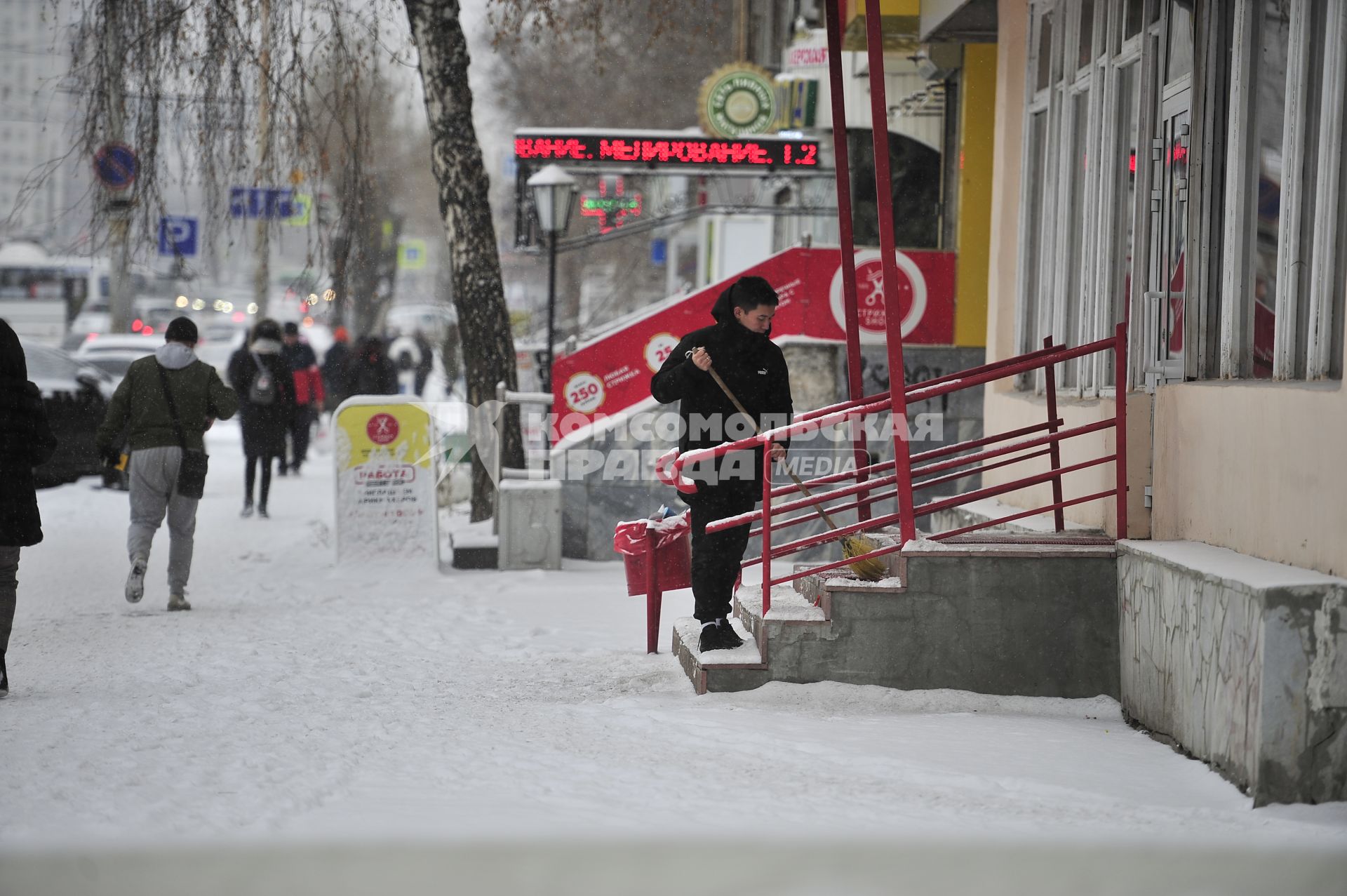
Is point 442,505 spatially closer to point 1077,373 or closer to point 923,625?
point 1077,373

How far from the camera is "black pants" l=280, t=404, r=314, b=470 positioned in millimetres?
19250

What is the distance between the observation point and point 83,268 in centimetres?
4656

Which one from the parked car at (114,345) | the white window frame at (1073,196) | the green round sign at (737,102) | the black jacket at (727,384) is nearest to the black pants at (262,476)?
the green round sign at (737,102)

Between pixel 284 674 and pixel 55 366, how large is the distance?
10942 millimetres

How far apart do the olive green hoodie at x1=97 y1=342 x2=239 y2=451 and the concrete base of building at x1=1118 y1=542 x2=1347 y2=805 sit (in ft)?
20.2

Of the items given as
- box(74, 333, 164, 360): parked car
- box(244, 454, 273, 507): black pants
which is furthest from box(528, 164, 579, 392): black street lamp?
box(74, 333, 164, 360): parked car

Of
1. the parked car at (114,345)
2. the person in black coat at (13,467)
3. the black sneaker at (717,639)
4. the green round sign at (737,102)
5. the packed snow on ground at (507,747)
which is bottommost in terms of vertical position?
the packed snow on ground at (507,747)

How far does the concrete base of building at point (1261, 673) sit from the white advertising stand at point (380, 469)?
21.7 feet

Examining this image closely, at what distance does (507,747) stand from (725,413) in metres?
2.04

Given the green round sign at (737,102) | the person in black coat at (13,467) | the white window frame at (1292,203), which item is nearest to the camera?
the white window frame at (1292,203)

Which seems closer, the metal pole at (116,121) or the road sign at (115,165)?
the metal pole at (116,121)

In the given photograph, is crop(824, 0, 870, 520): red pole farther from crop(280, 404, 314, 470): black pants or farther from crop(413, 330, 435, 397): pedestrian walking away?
crop(413, 330, 435, 397): pedestrian walking away

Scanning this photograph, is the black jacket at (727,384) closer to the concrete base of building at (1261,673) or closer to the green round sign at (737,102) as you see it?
the concrete base of building at (1261,673)

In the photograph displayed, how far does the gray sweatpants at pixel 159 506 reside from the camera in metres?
9.34
